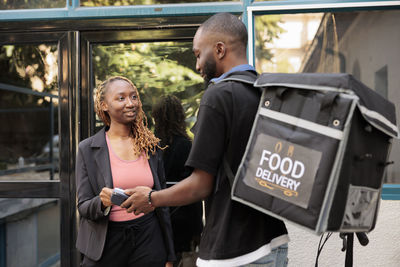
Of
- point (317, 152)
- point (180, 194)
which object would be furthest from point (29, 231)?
point (317, 152)

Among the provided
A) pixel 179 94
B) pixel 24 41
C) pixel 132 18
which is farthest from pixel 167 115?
pixel 24 41

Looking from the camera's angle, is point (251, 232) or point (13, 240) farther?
point (13, 240)

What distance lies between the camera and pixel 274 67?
348 centimetres

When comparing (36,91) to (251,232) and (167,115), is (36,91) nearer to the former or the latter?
(167,115)

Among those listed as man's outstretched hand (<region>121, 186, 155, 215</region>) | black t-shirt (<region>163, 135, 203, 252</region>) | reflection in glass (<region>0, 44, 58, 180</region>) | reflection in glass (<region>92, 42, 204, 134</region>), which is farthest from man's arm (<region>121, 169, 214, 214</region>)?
reflection in glass (<region>0, 44, 58, 180</region>)

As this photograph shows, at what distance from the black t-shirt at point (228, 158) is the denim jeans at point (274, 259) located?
6 cm

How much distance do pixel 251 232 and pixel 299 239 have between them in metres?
1.69

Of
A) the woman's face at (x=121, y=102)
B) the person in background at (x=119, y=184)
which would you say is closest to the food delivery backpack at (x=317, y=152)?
the person in background at (x=119, y=184)

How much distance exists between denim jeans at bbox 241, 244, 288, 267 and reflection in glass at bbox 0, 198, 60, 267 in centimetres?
256

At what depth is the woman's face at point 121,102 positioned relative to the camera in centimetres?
281

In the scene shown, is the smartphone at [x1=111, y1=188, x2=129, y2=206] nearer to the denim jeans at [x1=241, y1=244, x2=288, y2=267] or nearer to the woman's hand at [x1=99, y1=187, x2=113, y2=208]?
the woman's hand at [x1=99, y1=187, x2=113, y2=208]

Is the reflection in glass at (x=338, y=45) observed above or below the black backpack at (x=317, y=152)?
above

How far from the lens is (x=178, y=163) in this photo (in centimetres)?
356

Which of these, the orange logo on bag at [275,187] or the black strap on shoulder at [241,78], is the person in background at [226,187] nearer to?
the black strap on shoulder at [241,78]
